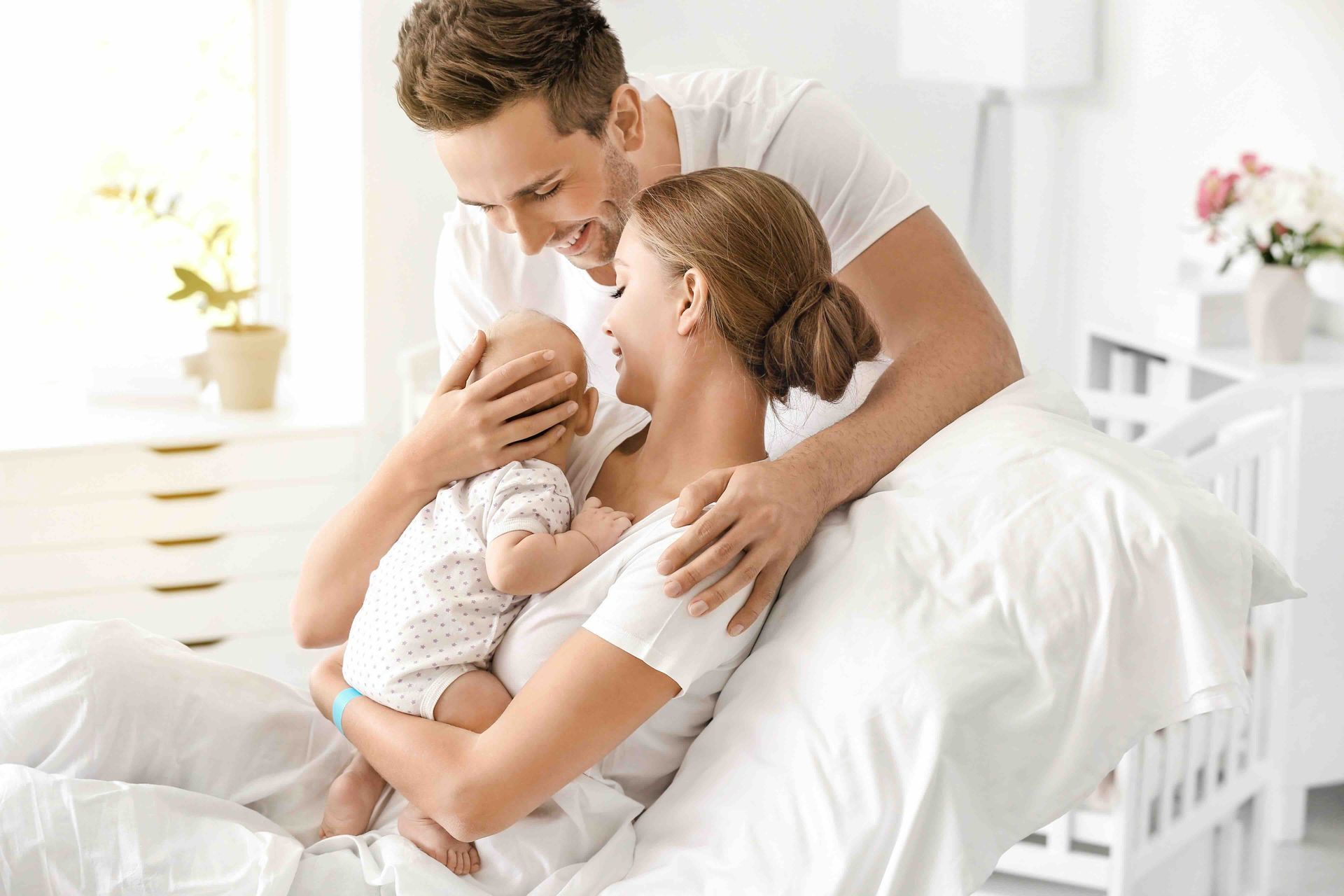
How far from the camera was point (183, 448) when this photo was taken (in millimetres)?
3168

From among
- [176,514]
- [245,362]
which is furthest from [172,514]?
[245,362]

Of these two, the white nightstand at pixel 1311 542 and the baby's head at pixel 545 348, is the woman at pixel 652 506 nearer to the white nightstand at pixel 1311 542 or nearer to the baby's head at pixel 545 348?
the baby's head at pixel 545 348

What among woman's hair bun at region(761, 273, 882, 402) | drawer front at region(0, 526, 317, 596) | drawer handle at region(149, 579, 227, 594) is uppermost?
woman's hair bun at region(761, 273, 882, 402)

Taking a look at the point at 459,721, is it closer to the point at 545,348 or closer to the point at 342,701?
the point at 342,701

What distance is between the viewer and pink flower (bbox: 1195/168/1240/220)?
2.79 m

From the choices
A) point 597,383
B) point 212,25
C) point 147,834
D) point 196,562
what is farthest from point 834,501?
point 212,25

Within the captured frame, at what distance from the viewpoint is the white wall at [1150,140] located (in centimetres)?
294

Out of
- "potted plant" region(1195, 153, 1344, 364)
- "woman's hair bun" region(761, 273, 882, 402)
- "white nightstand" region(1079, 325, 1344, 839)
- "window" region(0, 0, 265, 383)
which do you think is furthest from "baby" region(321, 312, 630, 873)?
"window" region(0, 0, 265, 383)

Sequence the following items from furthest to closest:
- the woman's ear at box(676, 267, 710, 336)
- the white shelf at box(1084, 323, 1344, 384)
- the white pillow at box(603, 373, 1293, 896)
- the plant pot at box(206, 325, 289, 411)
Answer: the plant pot at box(206, 325, 289, 411), the white shelf at box(1084, 323, 1344, 384), the woman's ear at box(676, 267, 710, 336), the white pillow at box(603, 373, 1293, 896)

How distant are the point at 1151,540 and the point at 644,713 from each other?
47cm

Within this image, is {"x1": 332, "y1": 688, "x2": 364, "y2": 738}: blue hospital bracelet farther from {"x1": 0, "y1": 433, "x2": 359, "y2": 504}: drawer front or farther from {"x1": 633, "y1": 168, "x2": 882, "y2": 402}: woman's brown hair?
{"x1": 0, "y1": 433, "x2": 359, "y2": 504}: drawer front

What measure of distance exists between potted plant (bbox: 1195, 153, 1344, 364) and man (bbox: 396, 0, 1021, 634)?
1318 mm

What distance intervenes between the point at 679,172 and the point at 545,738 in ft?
2.63

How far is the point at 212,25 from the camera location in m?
3.62
